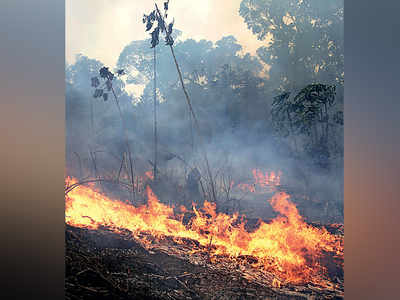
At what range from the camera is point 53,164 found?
239 centimetres

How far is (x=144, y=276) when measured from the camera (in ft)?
7.09

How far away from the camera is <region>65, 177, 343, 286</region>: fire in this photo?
185 centimetres

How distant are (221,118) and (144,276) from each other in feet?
3.94

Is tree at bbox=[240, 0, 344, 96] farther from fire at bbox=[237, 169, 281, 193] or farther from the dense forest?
fire at bbox=[237, 169, 281, 193]

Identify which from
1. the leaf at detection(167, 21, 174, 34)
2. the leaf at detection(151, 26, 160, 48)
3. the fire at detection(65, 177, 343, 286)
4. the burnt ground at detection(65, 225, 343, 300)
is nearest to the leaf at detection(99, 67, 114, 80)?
the leaf at detection(151, 26, 160, 48)

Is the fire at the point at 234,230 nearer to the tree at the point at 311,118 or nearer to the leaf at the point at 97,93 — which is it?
the tree at the point at 311,118

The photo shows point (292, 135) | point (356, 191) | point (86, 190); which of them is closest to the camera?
point (356, 191)

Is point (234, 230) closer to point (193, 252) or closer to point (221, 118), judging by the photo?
point (193, 252)

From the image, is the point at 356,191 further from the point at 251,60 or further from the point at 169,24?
the point at 169,24

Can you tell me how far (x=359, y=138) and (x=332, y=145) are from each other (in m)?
0.14

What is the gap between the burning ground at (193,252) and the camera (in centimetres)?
185

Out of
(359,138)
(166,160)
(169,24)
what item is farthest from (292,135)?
(169,24)

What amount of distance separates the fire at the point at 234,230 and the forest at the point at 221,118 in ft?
0.11

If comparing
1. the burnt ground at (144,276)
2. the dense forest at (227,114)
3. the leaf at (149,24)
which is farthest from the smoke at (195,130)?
the burnt ground at (144,276)
